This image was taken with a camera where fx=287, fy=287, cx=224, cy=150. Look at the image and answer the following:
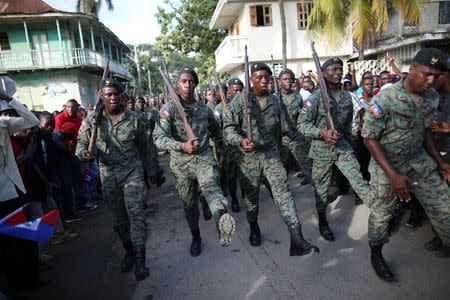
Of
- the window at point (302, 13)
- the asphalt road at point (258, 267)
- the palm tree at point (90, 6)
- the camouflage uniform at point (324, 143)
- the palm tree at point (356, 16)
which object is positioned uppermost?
the palm tree at point (90, 6)

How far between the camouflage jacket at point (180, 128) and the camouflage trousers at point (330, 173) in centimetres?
130

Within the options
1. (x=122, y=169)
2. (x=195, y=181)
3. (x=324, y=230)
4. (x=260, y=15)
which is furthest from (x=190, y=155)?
→ (x=260, y=15)

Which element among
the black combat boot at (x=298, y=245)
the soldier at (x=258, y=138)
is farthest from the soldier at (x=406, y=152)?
the soldier at (x=258, y=138)

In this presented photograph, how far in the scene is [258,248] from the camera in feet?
11.2

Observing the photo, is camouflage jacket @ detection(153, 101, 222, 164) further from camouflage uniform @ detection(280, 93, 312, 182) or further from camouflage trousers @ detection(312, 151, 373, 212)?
camouflage uniform @ detection(280, 93, 312, 182)

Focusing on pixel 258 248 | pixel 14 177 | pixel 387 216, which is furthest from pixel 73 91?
pixel 387 216

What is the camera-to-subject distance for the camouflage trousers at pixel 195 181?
9.50ft

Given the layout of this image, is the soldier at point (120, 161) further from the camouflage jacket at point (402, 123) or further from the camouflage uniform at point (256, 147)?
the camouflage jacket at point (402, 123)

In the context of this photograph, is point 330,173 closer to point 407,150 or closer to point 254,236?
point 407,150

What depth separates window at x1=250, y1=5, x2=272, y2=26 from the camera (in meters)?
14.7

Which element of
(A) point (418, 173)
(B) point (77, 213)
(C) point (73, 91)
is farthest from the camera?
(C) point (73, 91)

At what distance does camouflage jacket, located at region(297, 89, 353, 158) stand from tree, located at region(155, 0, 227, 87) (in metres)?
17.6

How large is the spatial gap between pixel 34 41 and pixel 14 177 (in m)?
19.1

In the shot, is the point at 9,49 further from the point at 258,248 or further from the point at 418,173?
the point at 418,173
